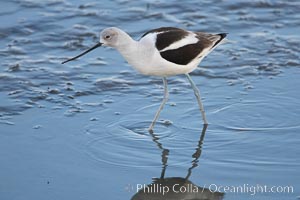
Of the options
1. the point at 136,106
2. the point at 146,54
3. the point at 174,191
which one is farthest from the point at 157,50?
the point at 174,191

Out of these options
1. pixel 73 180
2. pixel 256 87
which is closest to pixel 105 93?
pixel 256 87

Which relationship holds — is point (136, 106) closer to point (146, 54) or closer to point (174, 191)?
point (146, 54)

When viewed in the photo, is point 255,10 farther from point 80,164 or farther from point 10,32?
point 80,164

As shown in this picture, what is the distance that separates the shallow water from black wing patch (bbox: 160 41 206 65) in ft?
1.70

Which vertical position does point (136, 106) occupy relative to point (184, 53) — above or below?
below

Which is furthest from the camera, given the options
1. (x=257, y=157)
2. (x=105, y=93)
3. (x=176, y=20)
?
(x=176, y=20)

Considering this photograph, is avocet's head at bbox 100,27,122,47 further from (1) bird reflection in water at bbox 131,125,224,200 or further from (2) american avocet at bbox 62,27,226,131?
(1) bird reflection in water at bbox 131,125,224,200

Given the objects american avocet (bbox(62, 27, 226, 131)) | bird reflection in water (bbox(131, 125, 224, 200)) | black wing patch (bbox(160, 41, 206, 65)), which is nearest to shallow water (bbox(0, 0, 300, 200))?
bird reflection in water (bbox(131, 125, 224, 200))

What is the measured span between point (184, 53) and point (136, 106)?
725mm

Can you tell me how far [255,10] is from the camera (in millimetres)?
9102

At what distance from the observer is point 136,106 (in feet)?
22.0

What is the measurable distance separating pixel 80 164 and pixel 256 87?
225 cm

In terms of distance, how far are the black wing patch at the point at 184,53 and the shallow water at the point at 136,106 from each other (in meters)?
0.52

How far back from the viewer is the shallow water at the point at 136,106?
5.36 m
